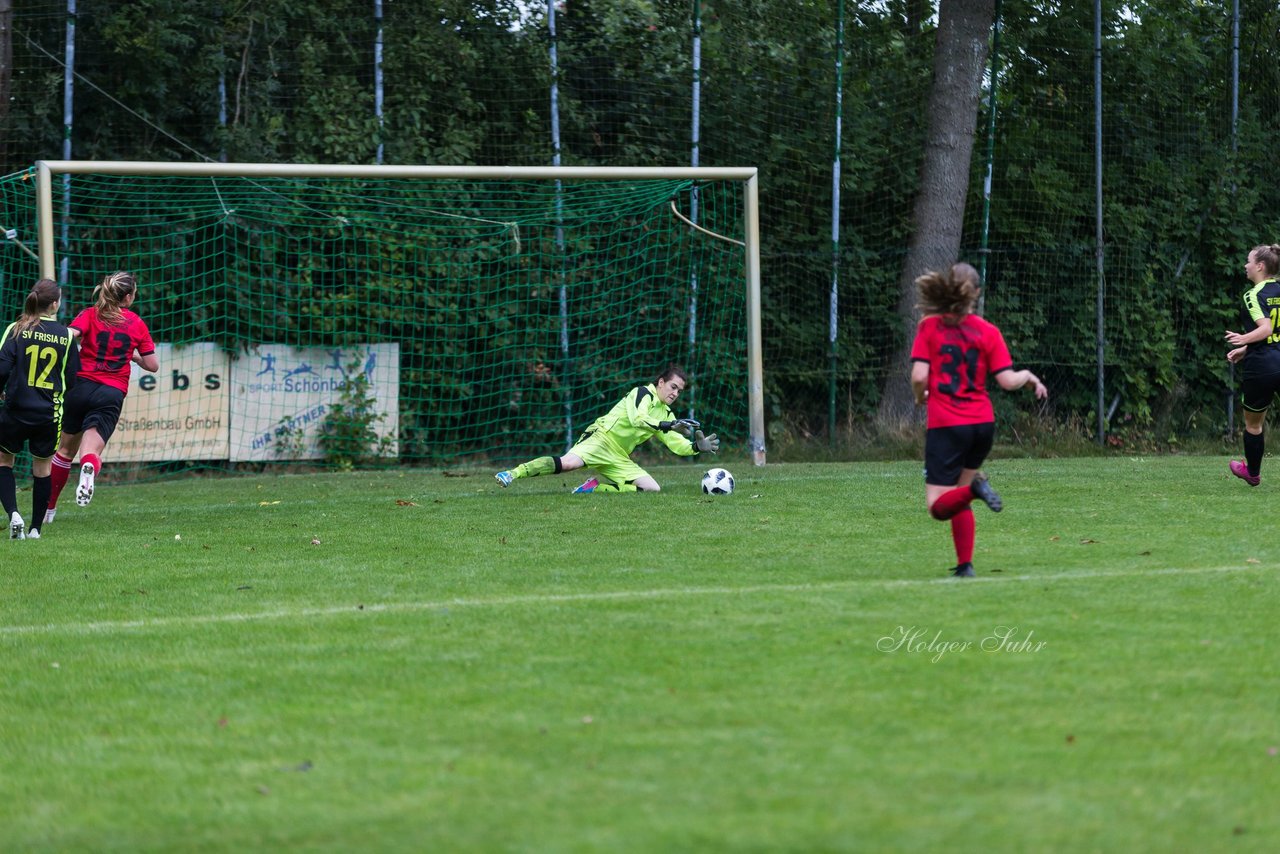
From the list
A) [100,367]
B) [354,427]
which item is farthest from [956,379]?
[354,427]

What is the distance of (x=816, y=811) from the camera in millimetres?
3537

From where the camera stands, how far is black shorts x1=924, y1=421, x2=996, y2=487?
266 inches

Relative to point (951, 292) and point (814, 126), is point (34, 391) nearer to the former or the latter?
point (951, 292)

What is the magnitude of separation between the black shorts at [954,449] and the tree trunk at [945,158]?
32.0ft

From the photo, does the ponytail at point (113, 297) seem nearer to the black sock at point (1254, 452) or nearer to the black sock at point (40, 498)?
the black sock at point (40, 498)

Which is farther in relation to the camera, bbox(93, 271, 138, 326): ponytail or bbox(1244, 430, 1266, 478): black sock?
bbox(1244, 430, 1266, 478): black sock

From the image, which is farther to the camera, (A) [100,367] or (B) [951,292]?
(A) [100,367]

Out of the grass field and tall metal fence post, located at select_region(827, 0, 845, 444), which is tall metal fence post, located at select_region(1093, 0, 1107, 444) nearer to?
tall metal fence post, located at select_region(827, 0, 845, 444)

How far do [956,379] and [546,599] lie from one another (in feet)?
7.04

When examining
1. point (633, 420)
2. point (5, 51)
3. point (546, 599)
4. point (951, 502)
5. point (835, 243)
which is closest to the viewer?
point (546, 599)

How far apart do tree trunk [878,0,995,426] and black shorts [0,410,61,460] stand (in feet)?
32.0

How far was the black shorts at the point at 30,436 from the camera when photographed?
30.1 feet

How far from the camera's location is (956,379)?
676cm

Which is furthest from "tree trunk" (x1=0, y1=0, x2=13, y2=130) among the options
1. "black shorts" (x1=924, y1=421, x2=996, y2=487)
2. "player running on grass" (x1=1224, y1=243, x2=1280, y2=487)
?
"player running on grass" (x1=1224, y1=243, x2=1280, y2=487)
